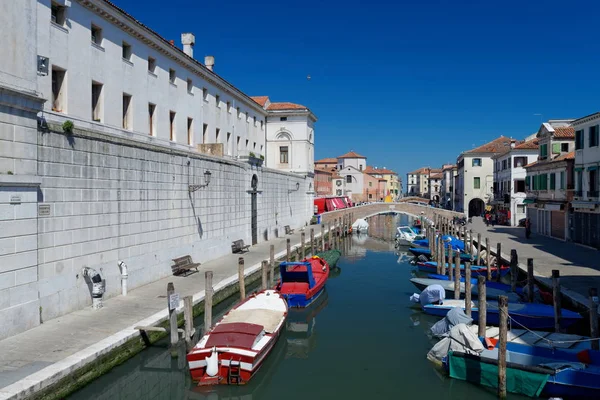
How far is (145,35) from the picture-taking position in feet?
66.0

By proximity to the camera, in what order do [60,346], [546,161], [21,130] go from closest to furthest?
[60,346] < [21,130] < [546,161]

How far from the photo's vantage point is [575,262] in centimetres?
1877

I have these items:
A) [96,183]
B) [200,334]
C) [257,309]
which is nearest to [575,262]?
[257,309]

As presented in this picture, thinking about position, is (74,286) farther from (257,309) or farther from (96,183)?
(257,309)

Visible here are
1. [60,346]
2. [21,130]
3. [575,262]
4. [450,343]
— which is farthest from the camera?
[575,262]

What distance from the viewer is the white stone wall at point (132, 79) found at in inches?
613

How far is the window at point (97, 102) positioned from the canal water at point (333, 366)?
8408mm

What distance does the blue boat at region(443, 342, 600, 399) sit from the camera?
870 cm

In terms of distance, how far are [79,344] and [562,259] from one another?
59.5ft

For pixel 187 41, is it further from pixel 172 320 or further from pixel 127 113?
pixel 172 320

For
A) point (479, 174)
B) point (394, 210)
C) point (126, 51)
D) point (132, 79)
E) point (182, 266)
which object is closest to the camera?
point (182, 266)

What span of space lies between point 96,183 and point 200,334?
4656mm

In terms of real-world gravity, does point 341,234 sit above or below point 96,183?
below

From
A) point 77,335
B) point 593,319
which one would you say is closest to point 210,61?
point 77,335
